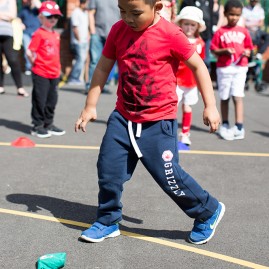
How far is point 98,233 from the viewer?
5.30 m

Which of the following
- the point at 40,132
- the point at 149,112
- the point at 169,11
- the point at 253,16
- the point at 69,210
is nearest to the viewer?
the point at 149,112

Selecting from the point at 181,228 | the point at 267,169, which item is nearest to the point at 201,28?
the point at 267,169

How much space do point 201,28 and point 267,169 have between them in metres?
2.02

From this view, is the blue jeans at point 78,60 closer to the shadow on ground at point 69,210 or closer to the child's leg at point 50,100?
the child's leg at point 50,100

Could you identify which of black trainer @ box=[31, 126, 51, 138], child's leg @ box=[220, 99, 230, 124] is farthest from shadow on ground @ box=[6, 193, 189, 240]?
child's leg @ box=[220, 99, 230, 124]

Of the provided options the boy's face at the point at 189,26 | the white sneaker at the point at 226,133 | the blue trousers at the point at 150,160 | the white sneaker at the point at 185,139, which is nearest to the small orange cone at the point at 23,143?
the white sneaker at the point at 185,139

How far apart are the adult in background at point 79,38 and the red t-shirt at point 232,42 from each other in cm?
577

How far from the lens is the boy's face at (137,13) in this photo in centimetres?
486

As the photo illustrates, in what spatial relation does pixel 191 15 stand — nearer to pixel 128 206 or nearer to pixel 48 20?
pixel 48 20

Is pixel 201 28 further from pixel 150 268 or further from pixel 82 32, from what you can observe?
pixel 82 32

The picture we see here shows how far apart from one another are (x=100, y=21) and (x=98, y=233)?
840cm

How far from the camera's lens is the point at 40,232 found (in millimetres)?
5488

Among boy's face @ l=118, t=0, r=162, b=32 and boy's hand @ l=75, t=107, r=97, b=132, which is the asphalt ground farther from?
boy's face @ l=118, t=0, r=162, b=32

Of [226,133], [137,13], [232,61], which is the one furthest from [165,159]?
[232,61]
